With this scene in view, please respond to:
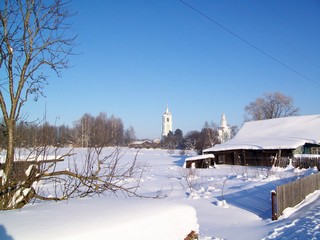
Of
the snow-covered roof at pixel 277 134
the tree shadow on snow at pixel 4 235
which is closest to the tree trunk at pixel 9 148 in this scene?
the tree shadow on snow at pixel 4 235

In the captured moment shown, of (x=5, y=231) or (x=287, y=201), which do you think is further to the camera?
(x=287, y=201)

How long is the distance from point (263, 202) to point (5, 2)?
1264 centimetres

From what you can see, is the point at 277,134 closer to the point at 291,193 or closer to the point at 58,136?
the point at 291,193

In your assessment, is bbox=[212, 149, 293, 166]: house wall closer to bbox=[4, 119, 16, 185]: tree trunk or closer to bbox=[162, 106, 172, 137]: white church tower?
bbox=[4, 119, 16, 185]: tree trunk

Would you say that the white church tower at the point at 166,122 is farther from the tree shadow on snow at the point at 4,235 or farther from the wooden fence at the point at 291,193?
the tree shadow on snow at the point at 4,235

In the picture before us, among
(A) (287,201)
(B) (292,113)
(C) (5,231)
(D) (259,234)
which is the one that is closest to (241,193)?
(A) (287,201)

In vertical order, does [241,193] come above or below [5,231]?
below

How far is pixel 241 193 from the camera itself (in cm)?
1627

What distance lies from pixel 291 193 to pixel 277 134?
1157 inches

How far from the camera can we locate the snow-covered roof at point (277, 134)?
3456cm

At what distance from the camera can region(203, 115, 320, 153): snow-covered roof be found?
1361 inches

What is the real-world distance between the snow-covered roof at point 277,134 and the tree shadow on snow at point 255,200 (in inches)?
708

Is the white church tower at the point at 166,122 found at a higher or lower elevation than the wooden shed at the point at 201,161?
higher

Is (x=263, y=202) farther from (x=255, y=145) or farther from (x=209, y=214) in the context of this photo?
(x=255, y=145)
